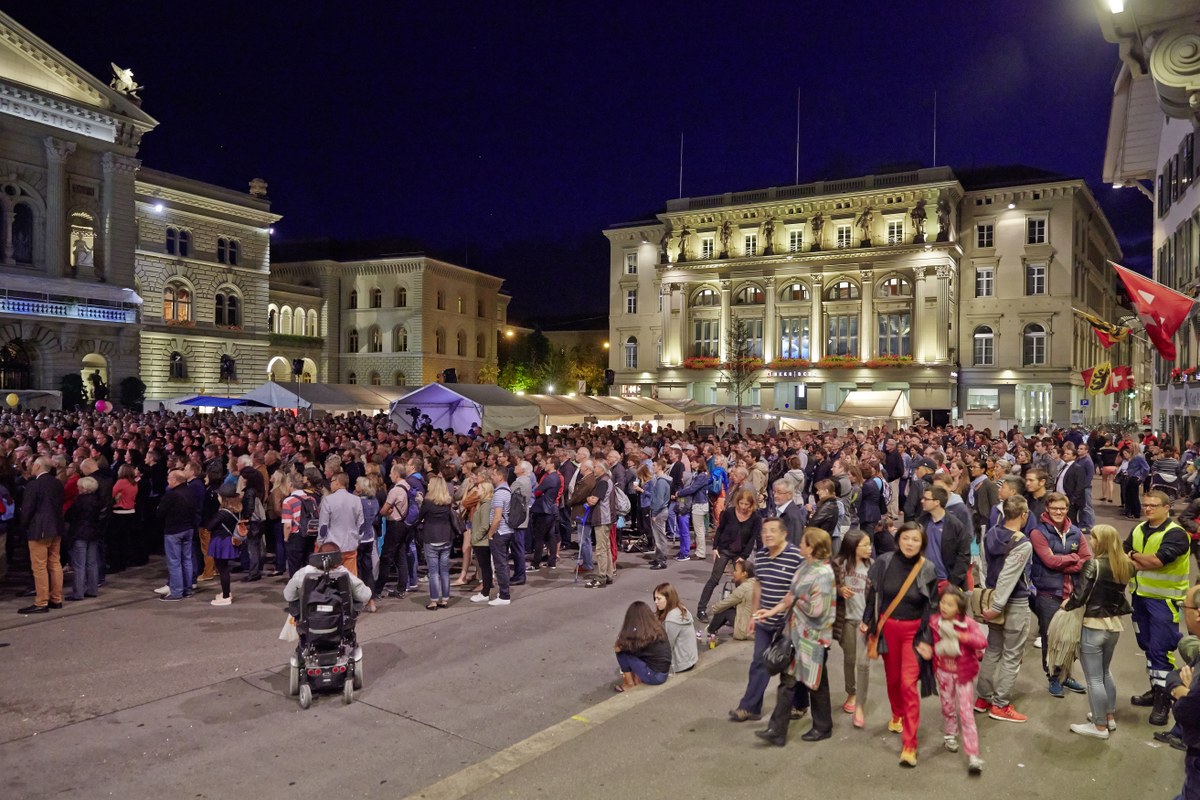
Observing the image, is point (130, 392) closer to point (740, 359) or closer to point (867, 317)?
point (740, 359)

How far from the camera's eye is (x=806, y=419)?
3597 cm

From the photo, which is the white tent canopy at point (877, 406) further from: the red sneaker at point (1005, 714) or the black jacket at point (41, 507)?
the black jacket at point (41, 507)

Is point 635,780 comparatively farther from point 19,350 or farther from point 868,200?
point 868,200

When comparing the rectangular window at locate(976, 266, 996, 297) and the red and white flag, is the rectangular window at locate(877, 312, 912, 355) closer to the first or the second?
the rectangular window at locate(976, 266, 996, 297)

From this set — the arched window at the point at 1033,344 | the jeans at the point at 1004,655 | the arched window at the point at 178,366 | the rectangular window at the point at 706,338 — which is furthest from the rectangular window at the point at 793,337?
the jeans at the point at 1004,655

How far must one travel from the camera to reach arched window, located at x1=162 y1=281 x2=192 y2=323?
4825 cm

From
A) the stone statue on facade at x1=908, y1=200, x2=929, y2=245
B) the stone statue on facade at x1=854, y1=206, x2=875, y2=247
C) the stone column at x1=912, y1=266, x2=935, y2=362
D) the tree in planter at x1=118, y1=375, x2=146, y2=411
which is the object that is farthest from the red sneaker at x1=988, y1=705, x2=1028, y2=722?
the stone statue on facade at x1=854, y1=206, x2=875, y2=247

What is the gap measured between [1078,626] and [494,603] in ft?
21.7

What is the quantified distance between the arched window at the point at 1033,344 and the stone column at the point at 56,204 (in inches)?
2173

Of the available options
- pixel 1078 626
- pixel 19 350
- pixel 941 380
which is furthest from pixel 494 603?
pixel 941 380

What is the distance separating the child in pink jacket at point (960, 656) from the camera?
5.48 m

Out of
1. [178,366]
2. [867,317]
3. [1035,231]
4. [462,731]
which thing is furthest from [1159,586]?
[178,366]

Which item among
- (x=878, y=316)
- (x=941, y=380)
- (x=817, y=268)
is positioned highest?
(x=817, y=268)

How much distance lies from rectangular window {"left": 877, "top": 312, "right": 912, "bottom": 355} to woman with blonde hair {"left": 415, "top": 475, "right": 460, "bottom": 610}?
4813cm
